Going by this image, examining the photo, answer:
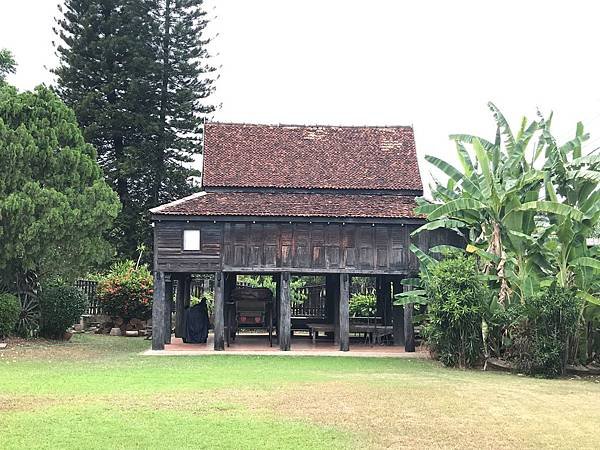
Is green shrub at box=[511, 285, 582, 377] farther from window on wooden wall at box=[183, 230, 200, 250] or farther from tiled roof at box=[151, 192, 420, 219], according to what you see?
window on wooden wall at box=[183, 230, 200, 250]

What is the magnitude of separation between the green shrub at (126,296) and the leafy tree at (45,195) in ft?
11.0

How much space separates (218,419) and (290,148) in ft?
53.4

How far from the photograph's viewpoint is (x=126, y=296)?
90.8 ft

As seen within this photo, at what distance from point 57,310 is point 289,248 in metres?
7.59

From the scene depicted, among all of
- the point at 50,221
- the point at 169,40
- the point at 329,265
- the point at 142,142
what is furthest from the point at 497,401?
the point at 169,40

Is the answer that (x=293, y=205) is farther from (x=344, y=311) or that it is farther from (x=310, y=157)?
(x=344, y=311)

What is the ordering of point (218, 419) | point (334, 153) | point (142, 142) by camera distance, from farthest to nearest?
point (142, 142), point (334, 153), point (218, 419)

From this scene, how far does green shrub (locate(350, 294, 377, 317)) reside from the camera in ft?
104

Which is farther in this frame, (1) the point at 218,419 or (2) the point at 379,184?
(2) the point at 379,184

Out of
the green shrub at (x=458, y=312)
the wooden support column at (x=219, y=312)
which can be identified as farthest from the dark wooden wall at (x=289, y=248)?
the green shrub at (x=458, y=312)

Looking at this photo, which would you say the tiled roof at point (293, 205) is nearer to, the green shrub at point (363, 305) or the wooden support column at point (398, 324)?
the wooden support column at point (398, 324)

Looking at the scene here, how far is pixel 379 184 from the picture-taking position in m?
24.4

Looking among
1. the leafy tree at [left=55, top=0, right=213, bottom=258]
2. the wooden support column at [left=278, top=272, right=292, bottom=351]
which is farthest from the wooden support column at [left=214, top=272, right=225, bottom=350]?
the leafy tree at [left=55, top=0, right=213, bottom=258]

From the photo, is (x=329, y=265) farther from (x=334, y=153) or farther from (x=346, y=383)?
(x=346, y=383)
